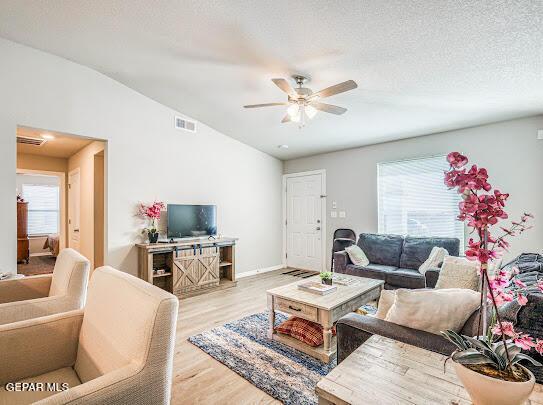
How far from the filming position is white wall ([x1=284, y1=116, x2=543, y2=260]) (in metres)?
3.60

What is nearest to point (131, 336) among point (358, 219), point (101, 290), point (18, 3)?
point (101, 290)

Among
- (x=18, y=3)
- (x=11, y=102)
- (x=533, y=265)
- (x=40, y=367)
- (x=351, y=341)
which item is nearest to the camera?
(x=40, y=367)

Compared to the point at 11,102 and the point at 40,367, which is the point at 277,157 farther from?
the point at 40,367

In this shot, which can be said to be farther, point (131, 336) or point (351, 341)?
point (351, 341)

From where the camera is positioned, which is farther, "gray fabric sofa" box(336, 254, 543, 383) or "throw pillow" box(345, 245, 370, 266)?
"throw pillow" box(345, 245, 370, 266)

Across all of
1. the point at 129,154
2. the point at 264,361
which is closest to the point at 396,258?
the point at 264,361

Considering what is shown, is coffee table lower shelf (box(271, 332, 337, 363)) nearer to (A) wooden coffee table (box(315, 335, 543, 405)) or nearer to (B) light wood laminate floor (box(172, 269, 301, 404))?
(B) light wood laminate floor (box(172, 269, 301, 404))

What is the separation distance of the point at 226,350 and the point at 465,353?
2.10 metres

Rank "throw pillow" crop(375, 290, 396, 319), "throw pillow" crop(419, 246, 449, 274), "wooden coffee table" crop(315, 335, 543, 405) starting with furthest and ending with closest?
1. "throw pillow" crop(419, 246, 449, 274)
2. "throw pillow" crop(375, 290, 396, 319)
3. "wooden coffee table" crop(315, 335, 543, 405)

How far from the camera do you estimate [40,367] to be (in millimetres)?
1396

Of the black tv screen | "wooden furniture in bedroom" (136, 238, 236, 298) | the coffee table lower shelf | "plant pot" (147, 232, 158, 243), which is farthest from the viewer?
the black tv screen

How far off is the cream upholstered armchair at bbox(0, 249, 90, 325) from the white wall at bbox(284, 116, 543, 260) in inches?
175

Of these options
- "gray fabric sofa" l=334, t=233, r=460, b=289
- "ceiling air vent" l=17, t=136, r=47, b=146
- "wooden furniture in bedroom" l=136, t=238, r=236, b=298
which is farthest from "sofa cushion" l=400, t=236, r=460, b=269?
"ceiling air vent" l=17, t=136, r=47, b=146

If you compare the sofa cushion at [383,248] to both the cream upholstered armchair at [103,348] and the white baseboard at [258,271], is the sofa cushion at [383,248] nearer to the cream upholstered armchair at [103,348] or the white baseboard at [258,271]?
the white baseboard at [258,271]
